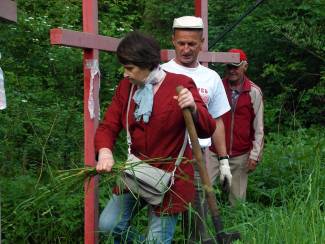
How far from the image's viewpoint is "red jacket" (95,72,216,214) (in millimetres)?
3893

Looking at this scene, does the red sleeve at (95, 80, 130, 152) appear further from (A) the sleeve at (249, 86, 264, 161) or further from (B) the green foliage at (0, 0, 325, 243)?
(A) the sleeve at (249, 86, 264, 161)

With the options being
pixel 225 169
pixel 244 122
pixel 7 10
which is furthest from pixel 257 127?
pixel 7 10

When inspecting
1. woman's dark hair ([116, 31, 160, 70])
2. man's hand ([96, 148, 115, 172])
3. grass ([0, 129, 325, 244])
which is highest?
woman's dark hair ([116, 31, 160, 70])

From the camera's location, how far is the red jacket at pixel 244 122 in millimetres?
6328

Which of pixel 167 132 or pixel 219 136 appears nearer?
pixel 167 132

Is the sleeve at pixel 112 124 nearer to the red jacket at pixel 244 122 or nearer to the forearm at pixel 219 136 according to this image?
the forearm at pixel 219 136

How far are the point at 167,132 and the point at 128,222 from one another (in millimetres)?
541

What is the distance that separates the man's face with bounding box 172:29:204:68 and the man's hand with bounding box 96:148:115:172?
1048 mm

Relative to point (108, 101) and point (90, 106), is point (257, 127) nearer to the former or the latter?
point (108, 101)

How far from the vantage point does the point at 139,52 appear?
3.85 meters

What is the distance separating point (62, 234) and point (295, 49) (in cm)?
795

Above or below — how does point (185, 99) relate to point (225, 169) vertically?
above

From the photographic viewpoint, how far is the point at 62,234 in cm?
496

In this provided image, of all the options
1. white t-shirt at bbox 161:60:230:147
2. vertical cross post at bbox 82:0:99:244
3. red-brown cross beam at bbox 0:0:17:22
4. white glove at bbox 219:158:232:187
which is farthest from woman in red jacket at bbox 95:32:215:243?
white glove at bbox 219:158:232:187
